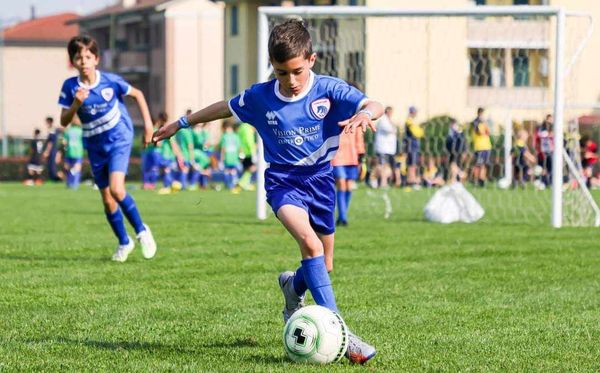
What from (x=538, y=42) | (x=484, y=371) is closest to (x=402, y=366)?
(x=484, y=371)

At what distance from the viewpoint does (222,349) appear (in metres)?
6.11

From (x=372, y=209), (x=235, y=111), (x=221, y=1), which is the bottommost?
(x=372, y=209)

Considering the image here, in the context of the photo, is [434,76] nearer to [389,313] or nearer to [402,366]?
[389,313]

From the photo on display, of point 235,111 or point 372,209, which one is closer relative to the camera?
point 235,111

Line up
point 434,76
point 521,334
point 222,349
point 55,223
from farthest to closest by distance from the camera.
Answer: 1. point 434,76
2. point 55,223
3. point 521,334
4. point 222,349

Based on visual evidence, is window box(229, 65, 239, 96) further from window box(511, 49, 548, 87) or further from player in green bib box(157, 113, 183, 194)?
window box(511, 49, 548, 87)

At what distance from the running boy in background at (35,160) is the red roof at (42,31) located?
5211 centimetres

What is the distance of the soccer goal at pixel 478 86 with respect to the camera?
1600cm

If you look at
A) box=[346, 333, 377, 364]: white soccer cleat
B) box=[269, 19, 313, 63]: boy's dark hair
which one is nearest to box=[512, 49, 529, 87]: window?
box=[269, 19, 313, 63]: boy's dark hair

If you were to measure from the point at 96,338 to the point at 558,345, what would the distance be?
2.46 m

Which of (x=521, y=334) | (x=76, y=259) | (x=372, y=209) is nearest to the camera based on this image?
(x=521, y=334)

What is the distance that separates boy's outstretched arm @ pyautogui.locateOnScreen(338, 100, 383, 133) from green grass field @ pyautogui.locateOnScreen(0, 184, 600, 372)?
113 centimetres

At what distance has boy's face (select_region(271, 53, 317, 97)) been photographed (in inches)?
229

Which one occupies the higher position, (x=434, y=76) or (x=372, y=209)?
(x=434, y=76)
